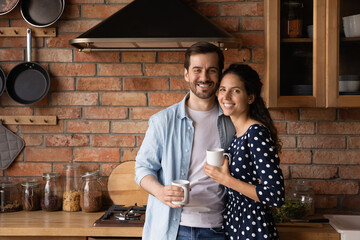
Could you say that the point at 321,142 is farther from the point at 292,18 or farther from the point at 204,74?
the point at 204,74

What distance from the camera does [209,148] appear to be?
1771mm

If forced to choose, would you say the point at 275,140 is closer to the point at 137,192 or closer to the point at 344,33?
the point at 344,33

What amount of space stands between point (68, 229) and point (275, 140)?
3.76 ft

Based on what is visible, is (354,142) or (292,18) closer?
(292,18)

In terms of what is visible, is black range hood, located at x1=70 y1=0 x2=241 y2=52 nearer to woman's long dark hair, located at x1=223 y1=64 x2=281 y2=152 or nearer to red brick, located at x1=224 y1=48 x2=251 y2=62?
red brick, located at x1=224 y1=48 x2=251 y2=62

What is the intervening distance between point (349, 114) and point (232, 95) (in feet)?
3.84

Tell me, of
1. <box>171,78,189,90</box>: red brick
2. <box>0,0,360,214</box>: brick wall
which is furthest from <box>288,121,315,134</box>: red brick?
<box>171,78,189,90</box>: red brick

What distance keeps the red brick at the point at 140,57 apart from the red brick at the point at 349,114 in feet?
4.02

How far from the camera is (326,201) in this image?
2.46 m

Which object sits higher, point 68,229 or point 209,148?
point 209,148

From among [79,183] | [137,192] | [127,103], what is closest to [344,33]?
[127,103]

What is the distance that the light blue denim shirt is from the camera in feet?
5.74

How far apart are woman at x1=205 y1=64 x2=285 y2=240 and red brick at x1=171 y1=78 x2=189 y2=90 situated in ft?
2.73

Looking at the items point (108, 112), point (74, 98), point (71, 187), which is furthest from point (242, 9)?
point (71, 187)
